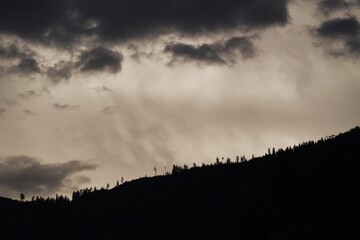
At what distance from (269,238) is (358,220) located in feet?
102

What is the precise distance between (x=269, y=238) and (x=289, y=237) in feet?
22.8

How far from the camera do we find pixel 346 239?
18125 centimetres

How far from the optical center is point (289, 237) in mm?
199250

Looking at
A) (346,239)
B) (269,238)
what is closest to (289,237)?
(269,238)

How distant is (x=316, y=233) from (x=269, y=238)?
16.3 meters

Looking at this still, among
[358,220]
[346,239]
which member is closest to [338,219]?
[358,220]

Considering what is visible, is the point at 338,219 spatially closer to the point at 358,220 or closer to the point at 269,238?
the point at 358,220

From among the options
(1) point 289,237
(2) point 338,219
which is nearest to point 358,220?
(2) point 338,219

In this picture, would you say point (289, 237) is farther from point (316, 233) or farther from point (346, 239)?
point (346, 239)

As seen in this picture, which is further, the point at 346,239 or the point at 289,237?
the point at 289,237

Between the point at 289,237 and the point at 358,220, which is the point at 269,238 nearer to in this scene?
the point at 289,237

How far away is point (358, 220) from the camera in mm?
196250

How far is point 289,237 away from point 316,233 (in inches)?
390

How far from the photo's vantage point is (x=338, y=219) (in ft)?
655
